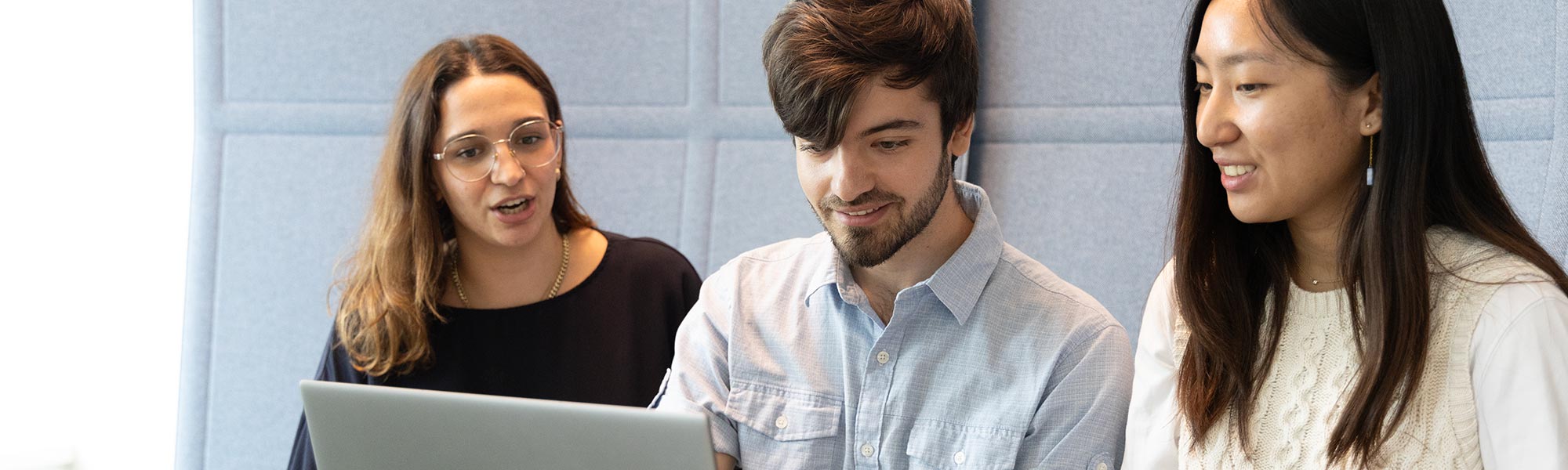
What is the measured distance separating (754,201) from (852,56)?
1189 millimetres

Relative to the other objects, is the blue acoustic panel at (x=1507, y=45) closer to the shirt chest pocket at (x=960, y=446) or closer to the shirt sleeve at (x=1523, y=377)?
the shirt sleeve at (x=1523, y=377)

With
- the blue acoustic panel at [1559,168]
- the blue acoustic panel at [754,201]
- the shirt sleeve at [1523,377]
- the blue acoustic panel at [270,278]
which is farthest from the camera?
the blue acoustic panel at [270,278]

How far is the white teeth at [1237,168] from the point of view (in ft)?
4.16

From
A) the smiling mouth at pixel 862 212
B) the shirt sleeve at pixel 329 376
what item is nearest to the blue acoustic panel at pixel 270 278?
the shirt sleeve at pixel 329 376

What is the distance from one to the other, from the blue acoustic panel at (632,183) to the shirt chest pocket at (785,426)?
3.83 feet

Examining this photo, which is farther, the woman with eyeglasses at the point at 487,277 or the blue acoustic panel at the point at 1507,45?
the woman with eyeglasses at the point at 487,277

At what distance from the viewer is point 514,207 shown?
211 cm

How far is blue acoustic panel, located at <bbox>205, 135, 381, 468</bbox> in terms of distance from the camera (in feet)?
9.82

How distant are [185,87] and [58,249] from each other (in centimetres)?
54

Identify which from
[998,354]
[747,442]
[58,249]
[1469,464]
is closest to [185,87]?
[58,249]

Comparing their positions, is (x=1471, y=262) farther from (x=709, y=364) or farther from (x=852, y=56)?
(x=709, y=364)

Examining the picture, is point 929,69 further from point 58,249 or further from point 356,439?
point 58,249

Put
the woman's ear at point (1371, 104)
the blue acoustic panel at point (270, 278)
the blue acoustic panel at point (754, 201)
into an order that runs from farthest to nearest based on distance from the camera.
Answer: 1. the blue acoustic panel at point (270, 278)
2. the blue acoustic panel at point (754, 201)
3. the woman's ear at point (1371, 104)

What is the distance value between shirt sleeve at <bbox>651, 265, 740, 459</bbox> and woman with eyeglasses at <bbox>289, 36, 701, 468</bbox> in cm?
41
